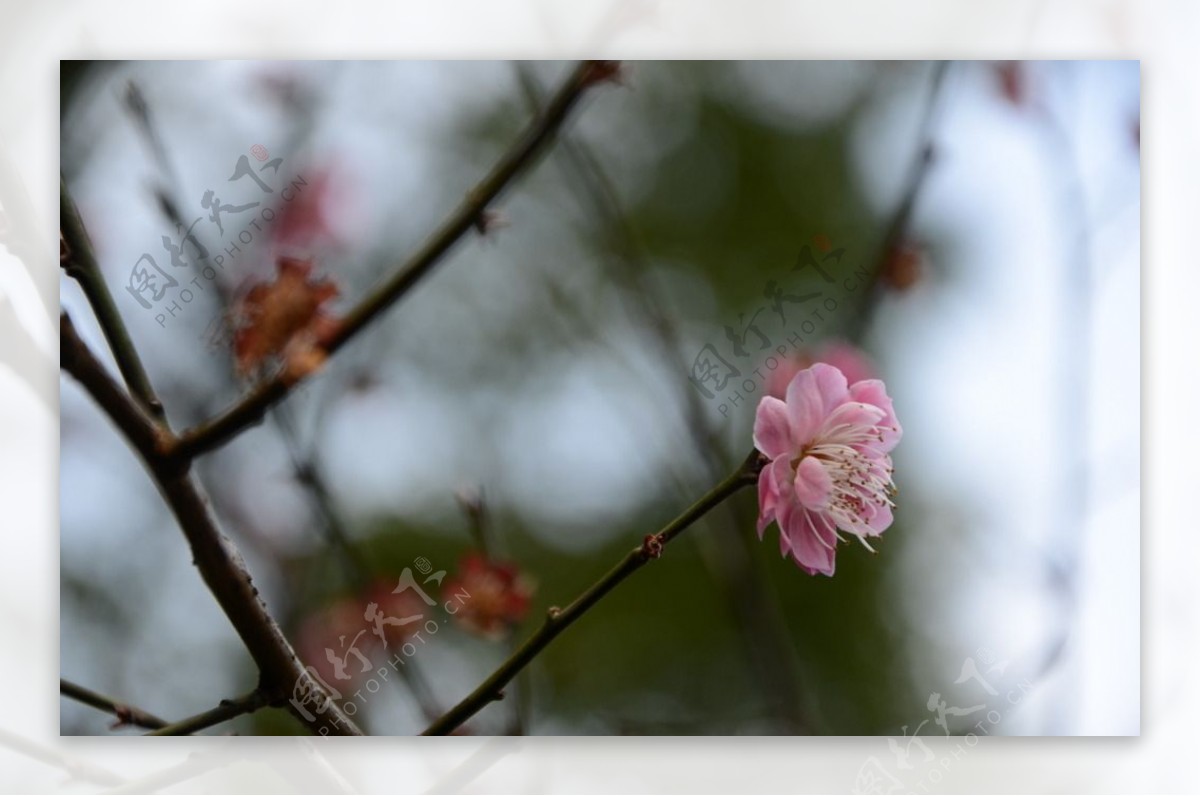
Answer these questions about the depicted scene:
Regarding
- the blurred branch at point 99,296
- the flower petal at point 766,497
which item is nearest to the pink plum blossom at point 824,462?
the flower petal at point 766,497

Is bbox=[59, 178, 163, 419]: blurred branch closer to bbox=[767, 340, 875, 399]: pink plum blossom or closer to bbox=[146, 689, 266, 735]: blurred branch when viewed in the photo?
bbox=[146, 689, 266, 735]: blurred branch

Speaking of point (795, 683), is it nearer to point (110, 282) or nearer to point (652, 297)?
point (652, 297)

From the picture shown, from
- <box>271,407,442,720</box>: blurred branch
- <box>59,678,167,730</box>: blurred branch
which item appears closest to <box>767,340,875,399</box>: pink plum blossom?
<box>271,407,442,720</box>: blurred branch

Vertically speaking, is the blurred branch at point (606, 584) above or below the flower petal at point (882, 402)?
below

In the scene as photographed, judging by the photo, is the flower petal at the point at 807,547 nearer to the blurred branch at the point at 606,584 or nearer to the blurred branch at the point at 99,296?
the blurred branch at the point at 606,584

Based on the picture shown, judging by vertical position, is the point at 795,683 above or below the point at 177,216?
below

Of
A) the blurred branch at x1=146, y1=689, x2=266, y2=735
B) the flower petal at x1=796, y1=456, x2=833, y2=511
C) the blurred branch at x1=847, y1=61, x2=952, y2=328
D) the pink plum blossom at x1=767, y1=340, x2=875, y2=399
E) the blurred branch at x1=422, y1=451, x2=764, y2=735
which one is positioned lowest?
the blurred branch at x1=146, y1=689, x2=266, y2=735

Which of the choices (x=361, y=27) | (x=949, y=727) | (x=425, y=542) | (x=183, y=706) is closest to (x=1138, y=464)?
→ (x=949, y=727)
